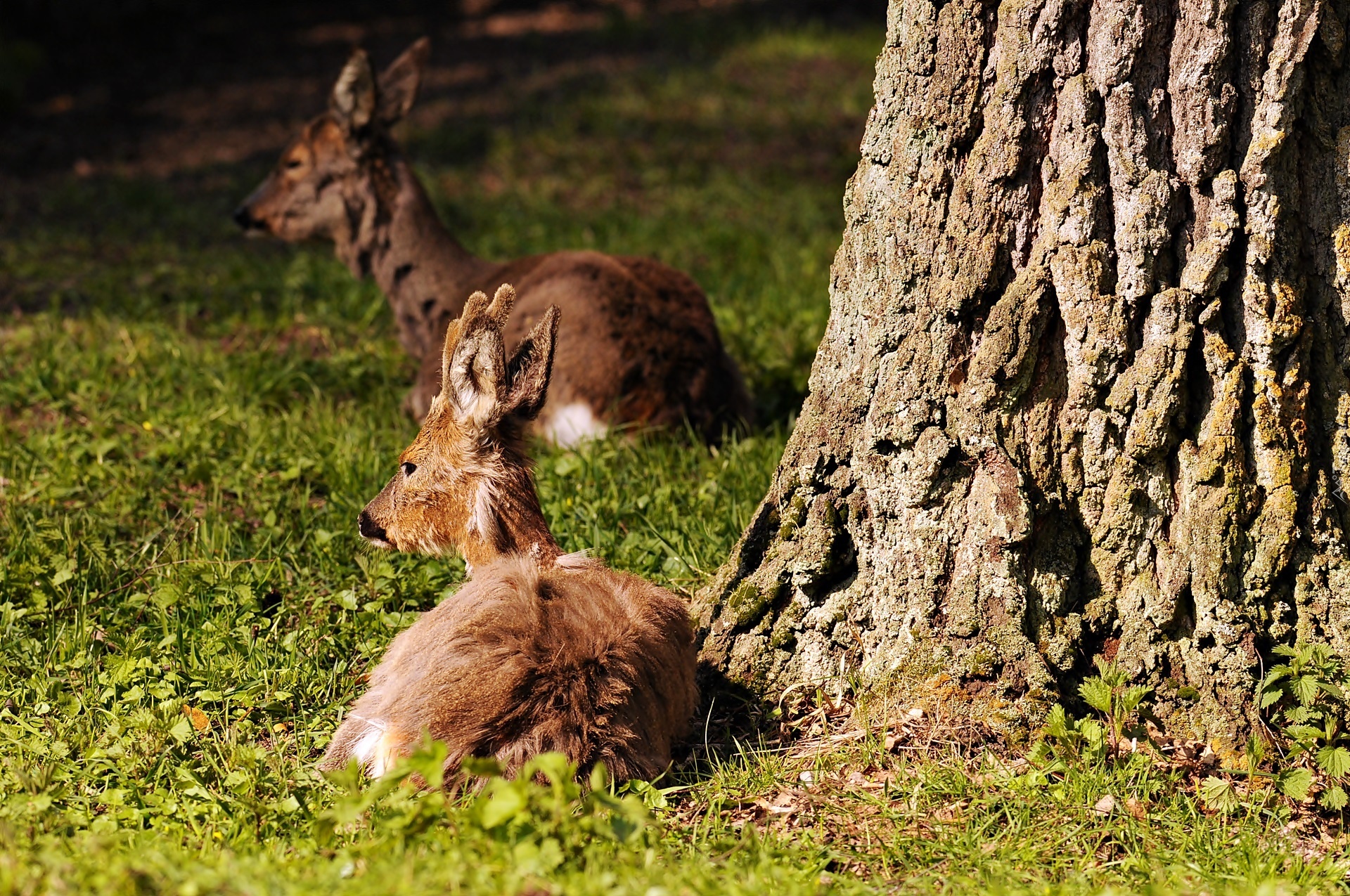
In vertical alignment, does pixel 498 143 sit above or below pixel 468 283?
above

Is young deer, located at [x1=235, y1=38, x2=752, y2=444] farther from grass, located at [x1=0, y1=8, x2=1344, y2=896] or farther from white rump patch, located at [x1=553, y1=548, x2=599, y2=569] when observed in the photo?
white rump patch, located at [x1=553, y1=548, x2=599, y2=569]

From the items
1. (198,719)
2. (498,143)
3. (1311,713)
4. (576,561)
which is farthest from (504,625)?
(498,143)

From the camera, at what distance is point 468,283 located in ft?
23.2

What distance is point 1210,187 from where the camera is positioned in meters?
3.21

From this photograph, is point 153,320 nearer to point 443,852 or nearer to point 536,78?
point 443,852

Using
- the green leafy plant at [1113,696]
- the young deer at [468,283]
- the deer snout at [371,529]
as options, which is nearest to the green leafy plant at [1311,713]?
the green leafy plant at [1113,696]

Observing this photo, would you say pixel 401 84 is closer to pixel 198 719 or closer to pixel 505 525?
pixel 505 525

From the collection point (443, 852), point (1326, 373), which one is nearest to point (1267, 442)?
point (1326, 373)

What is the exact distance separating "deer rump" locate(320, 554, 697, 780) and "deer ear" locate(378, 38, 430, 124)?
4554mm

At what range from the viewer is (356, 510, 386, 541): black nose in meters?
4.07

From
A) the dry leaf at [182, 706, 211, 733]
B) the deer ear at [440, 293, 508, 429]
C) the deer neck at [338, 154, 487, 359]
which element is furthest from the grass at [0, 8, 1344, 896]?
the deer ear at [440, 293, 508, 429]

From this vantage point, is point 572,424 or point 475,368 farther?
point 572,424

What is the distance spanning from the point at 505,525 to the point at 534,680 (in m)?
0.85

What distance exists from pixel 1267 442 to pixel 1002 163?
928 millimetres
